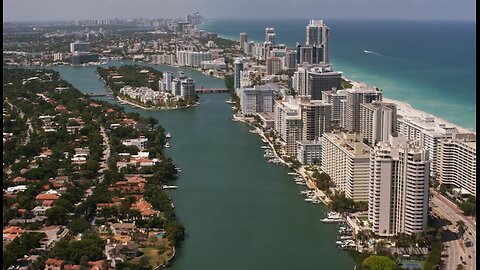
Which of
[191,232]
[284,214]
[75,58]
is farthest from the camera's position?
[75,58]

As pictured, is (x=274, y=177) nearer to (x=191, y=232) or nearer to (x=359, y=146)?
(x=359, y=146)

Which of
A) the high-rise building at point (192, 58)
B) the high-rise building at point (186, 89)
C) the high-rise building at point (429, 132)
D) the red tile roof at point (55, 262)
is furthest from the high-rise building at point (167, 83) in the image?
the red tile roof at point (55, 262)

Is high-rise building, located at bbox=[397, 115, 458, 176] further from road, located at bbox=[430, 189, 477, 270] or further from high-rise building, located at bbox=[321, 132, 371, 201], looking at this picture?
high-rise building, located at bbox=[321, 132, 371, 201]

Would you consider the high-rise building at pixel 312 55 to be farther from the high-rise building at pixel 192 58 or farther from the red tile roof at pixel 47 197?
the red tile roof at pixel 47 197

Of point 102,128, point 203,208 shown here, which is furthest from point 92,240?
point 102,128

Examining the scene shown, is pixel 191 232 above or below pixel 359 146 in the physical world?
below

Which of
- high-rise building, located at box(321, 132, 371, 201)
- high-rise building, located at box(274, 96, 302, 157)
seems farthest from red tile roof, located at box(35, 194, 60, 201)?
high-rise building, located at box(274, 96, 302, 157)

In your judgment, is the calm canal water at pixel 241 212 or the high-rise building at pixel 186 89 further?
the high-rise building at pixel 186 89
